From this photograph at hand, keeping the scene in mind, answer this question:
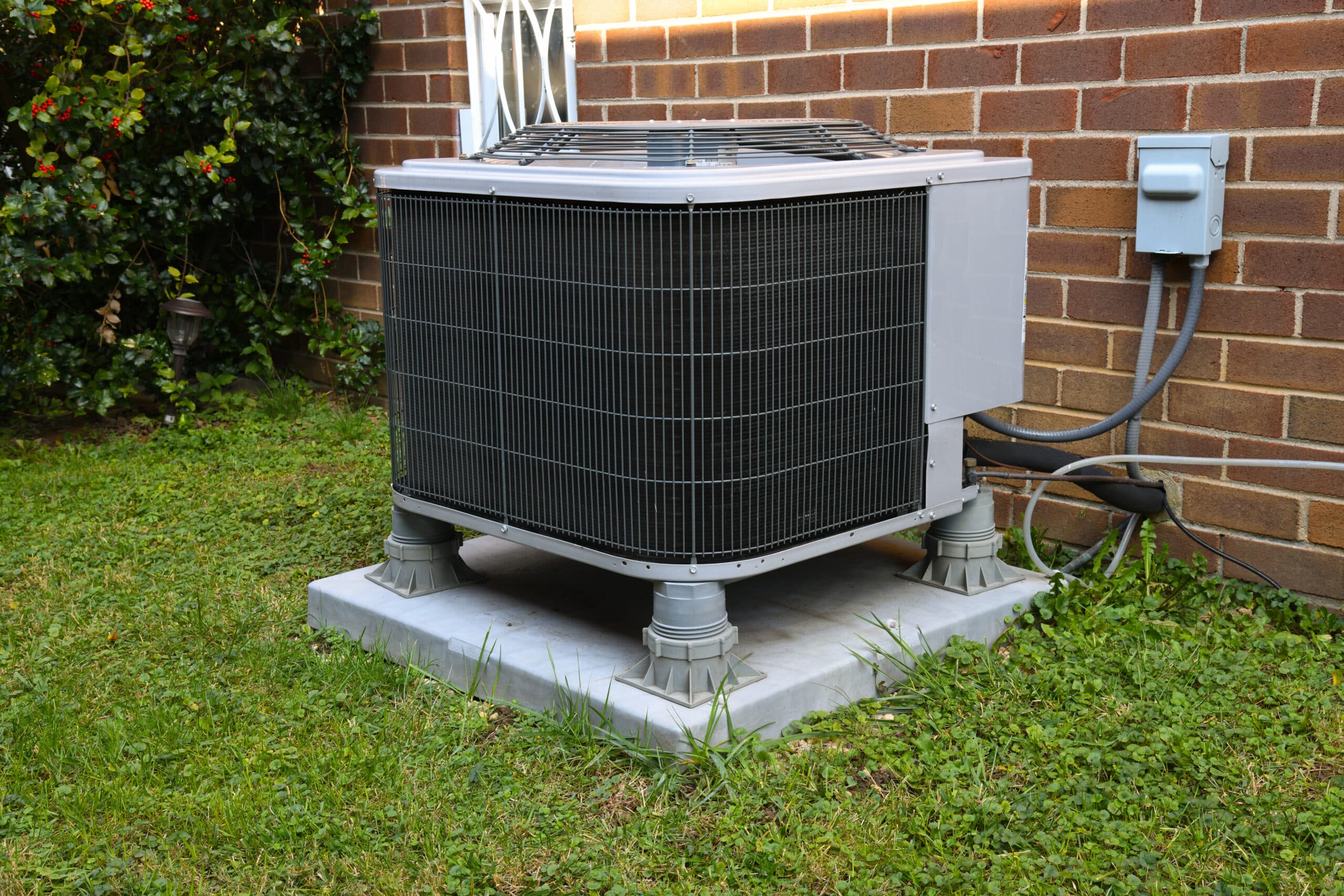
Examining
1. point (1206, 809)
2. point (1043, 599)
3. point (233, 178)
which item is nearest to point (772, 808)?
point (1206, 809)

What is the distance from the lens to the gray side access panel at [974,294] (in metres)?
2.98

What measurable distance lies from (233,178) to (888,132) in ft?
9.80

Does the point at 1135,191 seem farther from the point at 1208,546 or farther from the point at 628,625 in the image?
the point at 628,625

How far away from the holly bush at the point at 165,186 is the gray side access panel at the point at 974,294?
328 cm

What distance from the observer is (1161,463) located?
136 inches

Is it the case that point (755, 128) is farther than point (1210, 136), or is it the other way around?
point (1210, 136)

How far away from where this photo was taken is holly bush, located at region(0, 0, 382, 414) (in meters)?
4.79

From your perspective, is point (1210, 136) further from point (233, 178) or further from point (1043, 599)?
point (233, 178)

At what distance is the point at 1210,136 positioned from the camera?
10.3 feet

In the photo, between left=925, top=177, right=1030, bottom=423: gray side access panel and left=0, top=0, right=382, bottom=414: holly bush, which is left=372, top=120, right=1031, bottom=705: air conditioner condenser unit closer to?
left=925, top=177, right=1030, bottom=423: gray side access panel

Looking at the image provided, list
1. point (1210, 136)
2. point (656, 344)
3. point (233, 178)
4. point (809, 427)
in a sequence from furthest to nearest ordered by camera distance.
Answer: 1. point (233, 178)
2. point (1210, 136)
3. point (809, 427)
4. point (656, 344)

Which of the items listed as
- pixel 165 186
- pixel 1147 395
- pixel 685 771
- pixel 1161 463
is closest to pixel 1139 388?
pixel 1147 395

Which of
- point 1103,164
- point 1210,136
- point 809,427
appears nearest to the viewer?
point 809,427

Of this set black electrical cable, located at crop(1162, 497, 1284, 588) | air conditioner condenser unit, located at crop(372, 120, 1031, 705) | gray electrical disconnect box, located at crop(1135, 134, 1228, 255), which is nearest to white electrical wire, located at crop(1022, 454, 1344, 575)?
black electrical cable, located at crop(1162, 497, 1284, 588)
